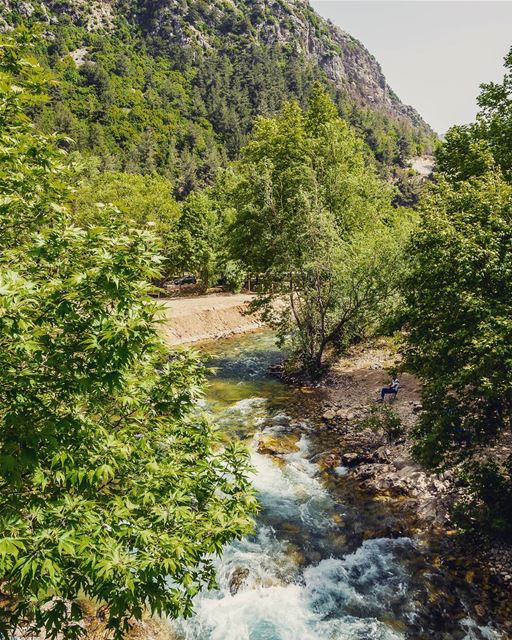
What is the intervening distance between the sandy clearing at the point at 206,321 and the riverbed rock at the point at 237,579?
2683 cm

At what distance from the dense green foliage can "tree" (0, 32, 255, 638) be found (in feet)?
22.6

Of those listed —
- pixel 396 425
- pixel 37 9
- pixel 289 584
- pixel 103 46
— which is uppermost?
pixel 37 9

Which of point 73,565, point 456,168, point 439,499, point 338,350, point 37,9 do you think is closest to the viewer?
point 73,565

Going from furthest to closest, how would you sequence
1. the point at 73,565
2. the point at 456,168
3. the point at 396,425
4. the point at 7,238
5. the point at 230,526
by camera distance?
1. the point at 456,168
2. the point at 396,425
3. the point at 7,238
4. the point at 230,526
5. the point at 73,565

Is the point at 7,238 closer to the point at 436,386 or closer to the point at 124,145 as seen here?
the point at 436,386

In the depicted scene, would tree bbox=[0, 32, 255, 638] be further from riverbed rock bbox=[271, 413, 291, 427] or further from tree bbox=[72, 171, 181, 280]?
tree bbox=[72, 171, 181, 280]

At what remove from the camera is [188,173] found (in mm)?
127812

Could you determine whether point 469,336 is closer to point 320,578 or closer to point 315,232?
point 320,578

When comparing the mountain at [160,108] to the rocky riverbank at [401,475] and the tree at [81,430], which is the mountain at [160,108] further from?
the tree at [81,430]

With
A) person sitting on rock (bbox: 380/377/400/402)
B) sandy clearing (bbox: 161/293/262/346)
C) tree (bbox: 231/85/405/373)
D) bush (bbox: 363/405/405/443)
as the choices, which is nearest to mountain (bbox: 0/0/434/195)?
sandy clearing (bbox: 161/293/262/346)

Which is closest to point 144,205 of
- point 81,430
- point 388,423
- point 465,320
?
point 388,423

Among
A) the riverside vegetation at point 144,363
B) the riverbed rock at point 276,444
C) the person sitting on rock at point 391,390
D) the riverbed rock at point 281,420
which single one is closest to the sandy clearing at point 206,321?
the riverside vegetation at point 144,363

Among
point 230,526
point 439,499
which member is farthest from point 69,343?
point 439,499

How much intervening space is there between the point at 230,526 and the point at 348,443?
543 inches
